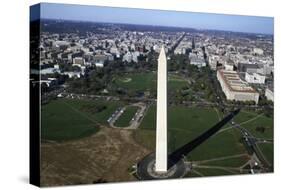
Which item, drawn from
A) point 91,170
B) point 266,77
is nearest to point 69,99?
point 91,170

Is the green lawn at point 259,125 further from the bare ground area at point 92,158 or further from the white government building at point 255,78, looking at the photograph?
the bare ground area at point 92,158

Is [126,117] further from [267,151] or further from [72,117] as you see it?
[267,151]

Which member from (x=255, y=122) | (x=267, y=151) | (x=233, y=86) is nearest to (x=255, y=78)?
(x=233, y=86)

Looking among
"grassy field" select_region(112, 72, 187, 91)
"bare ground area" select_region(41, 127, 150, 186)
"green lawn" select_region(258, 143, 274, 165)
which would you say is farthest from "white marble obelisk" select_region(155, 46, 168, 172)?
"green lawn" select_region(258, 143, 274, 165)

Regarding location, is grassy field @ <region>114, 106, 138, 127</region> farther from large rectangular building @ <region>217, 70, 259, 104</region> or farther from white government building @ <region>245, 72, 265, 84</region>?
white government building @ <region>245, 72, 265, 84</region>

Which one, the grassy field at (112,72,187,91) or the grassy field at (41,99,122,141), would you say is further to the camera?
the grassy field at (112,72,187,91)

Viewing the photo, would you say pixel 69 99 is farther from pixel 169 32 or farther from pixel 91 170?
pixel 169 32
